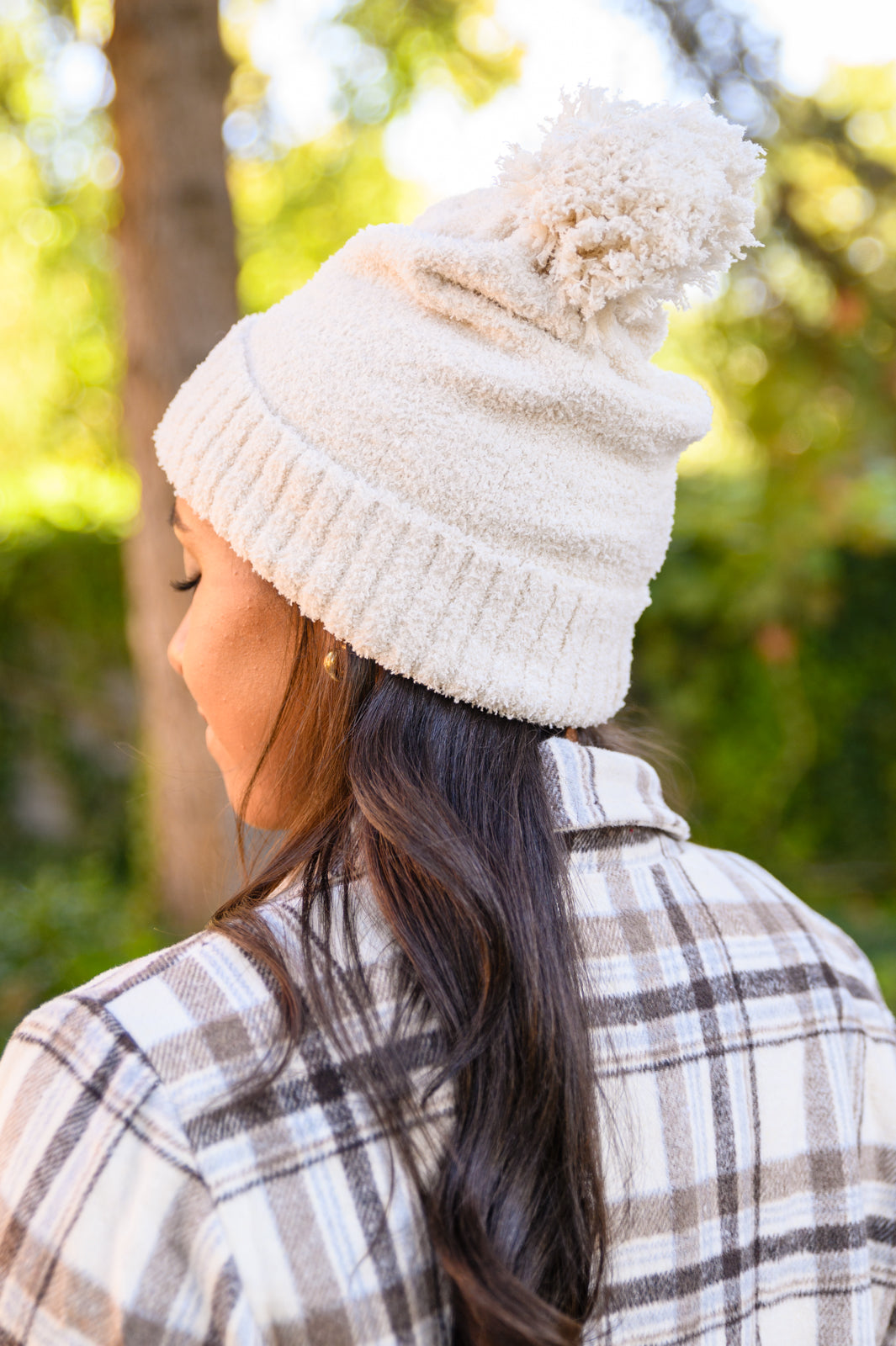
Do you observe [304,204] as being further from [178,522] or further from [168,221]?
[178,522]

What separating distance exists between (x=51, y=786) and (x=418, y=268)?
618 centimetres

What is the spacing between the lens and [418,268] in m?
1.20

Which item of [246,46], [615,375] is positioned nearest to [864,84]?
[246,46]

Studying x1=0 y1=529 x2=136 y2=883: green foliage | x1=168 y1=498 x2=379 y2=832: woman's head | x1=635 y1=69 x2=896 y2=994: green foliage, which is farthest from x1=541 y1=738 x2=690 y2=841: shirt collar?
x1=0 y1=529 x2=136 y2=883: green foliage

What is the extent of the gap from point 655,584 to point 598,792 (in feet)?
14.9

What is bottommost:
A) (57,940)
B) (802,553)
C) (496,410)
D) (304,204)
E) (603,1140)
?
(57,940)

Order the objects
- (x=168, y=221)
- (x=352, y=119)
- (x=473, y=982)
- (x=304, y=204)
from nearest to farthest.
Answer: (x=473, y=982)
(x=168, y=221)
(x=352, y=119)
(x=304, y=204)

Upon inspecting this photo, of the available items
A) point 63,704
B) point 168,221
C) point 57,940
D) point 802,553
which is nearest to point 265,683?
point 168,221

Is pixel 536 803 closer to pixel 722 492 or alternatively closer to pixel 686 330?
pixel 686 330

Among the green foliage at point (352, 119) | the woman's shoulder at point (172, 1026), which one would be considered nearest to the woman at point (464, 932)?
the woman's shoulder at point (172, 1026)

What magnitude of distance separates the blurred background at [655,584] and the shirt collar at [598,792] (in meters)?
0.56

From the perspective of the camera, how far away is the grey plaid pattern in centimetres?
85

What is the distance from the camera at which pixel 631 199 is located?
1111 mm

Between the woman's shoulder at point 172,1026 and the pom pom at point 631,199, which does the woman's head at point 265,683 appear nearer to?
the woman's shoulder at point 172,1026
